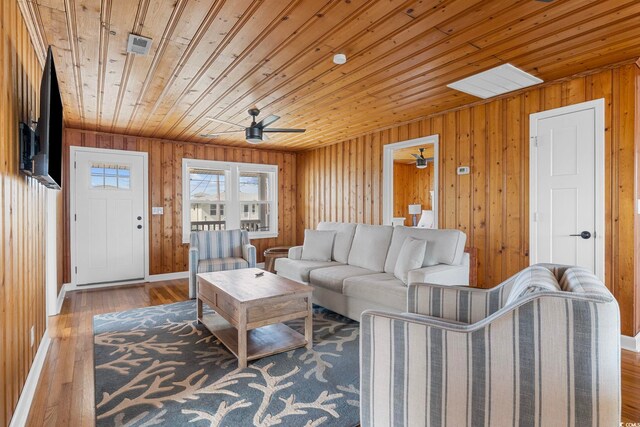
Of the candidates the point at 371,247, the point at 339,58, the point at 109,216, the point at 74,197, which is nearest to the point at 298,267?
the point at 371,247

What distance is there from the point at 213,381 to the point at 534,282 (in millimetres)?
2080

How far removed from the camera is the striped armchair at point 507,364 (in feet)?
3.88

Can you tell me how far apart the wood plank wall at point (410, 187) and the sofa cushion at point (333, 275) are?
5.33 m

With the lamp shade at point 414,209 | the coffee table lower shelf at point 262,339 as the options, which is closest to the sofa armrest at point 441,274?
the coffee table lower shelf at point 262,339

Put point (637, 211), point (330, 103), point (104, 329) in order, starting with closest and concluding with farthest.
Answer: point (637, 211) → point (104, 329) → point (330, 103)

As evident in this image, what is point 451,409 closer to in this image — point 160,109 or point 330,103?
point 330,103

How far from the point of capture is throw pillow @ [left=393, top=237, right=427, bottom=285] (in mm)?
3299

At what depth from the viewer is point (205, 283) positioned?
336 centimetres

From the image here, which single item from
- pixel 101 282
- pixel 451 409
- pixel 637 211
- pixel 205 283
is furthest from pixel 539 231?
pixel 101 282

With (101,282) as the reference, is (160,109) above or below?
above

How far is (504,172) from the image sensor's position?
3904 mm

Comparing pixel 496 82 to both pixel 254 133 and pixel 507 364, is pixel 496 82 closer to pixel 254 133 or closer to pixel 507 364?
pixel 254 133

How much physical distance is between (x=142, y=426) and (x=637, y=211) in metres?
4.00

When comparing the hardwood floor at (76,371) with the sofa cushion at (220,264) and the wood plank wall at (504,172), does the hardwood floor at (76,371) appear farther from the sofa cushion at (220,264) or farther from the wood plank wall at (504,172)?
the wood plank wall at (504,172)
